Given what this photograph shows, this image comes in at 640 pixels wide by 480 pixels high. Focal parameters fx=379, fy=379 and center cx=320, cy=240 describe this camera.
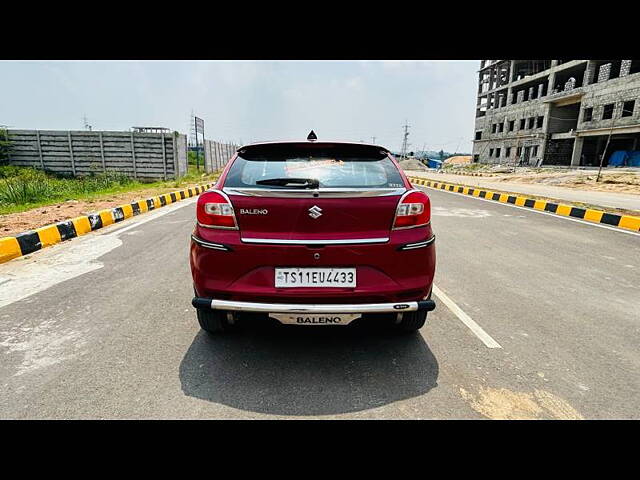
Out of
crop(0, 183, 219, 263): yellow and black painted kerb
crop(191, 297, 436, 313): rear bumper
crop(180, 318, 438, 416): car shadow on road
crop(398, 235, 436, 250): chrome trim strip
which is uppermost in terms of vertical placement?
crop(398, 235, 436, 250): chrome trim strip

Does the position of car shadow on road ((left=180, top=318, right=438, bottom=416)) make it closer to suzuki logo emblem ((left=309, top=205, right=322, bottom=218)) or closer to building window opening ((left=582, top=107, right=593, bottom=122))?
suzuki logo emblem ((left=309, top=205, right=322, bottom=218))

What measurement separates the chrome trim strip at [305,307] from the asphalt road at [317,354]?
0.48m

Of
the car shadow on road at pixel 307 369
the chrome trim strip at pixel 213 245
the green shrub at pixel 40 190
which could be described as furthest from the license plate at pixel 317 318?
the green shrub at pixel 40 190

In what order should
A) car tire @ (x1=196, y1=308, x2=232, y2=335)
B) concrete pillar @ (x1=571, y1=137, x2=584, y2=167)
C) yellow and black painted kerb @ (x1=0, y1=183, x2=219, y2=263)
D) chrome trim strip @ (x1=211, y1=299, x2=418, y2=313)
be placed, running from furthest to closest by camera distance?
concrete pillar @ (x1=571, y1=137, x2=584, y2=167), yellow and black painted kerb @ (x1=0, y1=183, x2=219, y2=263), car tire @ (x1=196, y1=308, x2=232, y2=335), chrome trim strip @ (x1=211, y1=299, x2=418, y2=313)

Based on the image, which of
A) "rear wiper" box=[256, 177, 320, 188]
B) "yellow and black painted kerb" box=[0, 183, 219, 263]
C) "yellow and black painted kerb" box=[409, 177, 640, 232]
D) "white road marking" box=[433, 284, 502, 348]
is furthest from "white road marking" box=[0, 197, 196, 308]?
"yellow and black painted kerb" box=[409, 177, 640, 232]

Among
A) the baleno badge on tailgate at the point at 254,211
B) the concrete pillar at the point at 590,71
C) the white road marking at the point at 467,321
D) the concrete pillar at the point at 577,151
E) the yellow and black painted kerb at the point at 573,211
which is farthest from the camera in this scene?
the concrete pillar at the point at 577,151

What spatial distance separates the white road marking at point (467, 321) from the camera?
10.0ft

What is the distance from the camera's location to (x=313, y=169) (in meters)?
2.80

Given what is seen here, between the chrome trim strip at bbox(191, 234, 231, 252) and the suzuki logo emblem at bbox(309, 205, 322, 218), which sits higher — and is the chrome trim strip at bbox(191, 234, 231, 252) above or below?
below

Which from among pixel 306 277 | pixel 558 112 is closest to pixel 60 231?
pixel 306 277

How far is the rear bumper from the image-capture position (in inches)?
94.0

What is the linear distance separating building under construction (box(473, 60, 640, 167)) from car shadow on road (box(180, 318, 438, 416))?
1110 inches

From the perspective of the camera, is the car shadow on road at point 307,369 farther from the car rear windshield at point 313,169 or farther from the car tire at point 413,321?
the car rear windshield at point 313,169
